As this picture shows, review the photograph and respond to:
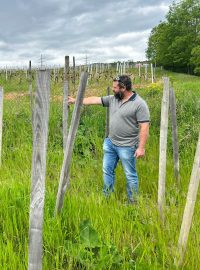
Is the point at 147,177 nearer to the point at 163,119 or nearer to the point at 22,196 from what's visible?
the point at 163,119

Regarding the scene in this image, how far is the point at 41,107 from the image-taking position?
2.45m

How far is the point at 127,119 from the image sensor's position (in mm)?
5156

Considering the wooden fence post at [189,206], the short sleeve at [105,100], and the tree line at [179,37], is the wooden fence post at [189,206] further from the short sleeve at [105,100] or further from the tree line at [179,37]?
the tree line at [179,37]

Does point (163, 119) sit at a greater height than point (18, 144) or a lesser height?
greater

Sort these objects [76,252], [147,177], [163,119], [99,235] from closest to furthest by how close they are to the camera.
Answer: [76,252] → [99,235] → [163,119] → [147,177]

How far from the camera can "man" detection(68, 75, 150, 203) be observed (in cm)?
504

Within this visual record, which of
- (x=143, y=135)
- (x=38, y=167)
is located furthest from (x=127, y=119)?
(x=38, y=167)

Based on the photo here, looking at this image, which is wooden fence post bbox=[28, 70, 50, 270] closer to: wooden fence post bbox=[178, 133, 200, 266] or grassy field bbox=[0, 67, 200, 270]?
grassy field bbox=[0, 67, 200, 270]

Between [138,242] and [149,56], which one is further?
[149,56]

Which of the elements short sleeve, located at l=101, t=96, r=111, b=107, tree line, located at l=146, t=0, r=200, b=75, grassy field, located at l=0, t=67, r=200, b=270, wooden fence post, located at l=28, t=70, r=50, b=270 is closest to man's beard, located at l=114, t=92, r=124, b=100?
short sleeve, located at l=101, t=96, r=111, b=107

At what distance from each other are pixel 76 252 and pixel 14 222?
2.45 feet

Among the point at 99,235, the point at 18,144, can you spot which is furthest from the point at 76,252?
the point at 18,144

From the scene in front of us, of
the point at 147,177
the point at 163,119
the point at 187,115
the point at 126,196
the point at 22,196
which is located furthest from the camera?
the point at 187,115

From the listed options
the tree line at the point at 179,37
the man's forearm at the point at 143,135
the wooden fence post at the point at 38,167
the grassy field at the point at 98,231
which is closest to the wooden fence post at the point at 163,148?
the grassy field at the point at 98,231
